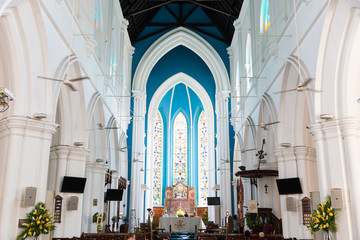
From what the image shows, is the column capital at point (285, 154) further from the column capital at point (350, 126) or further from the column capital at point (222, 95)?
the column capital at point (222, 95)

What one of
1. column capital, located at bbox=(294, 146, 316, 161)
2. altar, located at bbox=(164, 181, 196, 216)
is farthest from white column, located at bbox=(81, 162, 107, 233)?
altar, located at bbox=(164, 181, 196, 216)

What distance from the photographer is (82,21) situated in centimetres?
1199

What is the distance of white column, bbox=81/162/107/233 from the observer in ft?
44.8

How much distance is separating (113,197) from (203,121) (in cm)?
1497

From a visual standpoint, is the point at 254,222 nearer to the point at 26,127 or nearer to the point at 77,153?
the point at 77,153

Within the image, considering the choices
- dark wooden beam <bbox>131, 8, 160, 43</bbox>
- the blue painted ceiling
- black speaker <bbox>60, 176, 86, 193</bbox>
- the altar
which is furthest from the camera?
the altar

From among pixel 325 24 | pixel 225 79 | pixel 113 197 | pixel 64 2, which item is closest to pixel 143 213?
pixel 113 197

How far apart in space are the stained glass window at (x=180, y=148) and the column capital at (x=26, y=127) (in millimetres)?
20468

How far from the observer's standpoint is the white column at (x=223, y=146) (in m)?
21.7

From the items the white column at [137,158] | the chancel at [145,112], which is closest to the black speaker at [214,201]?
the chancel at [145,112]

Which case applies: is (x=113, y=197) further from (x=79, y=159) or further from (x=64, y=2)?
(x=64, y=2)

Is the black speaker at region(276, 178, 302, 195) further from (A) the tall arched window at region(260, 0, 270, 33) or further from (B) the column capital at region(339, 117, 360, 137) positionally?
(A) the tall arched window at region(260, 0, 270, 33)

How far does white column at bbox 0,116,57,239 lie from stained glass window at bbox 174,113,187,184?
67.0 ft

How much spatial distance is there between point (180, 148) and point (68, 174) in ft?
61.4
